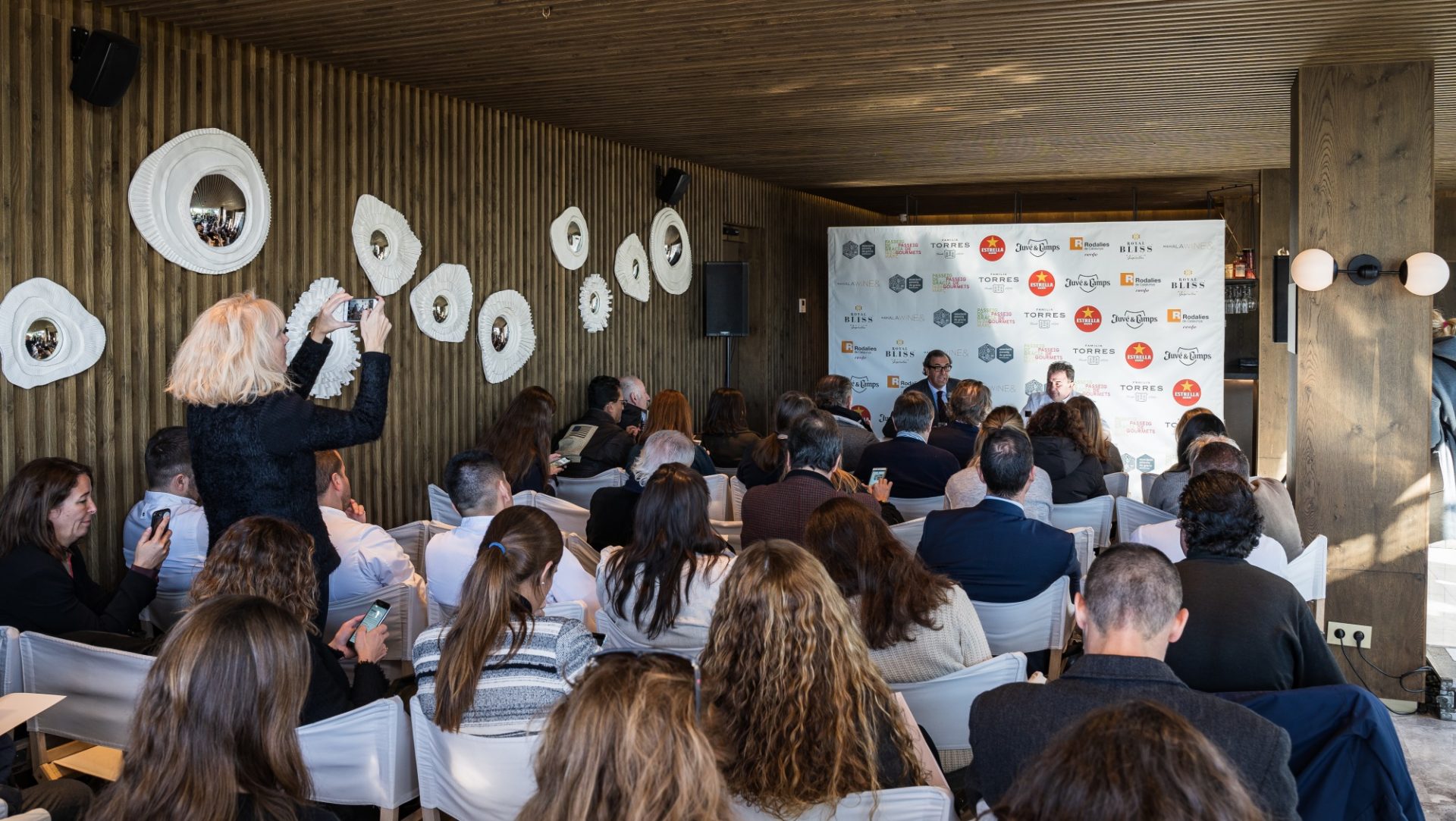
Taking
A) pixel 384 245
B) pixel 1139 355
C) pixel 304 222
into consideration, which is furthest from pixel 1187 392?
pixel 304 222

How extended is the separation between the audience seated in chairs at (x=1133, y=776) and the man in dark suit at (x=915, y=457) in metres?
4.37

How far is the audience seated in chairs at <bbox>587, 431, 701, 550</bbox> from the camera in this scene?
4.71 meters

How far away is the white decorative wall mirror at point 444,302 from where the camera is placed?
6828 millimetres

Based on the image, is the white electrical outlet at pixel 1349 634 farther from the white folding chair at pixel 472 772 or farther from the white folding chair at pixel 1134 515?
the white folding chair at pixel 472 772

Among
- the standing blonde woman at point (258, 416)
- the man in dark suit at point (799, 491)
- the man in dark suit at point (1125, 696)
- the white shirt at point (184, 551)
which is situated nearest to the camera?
the man in dark suit at point (1125, 696)

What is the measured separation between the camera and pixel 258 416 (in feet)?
10.6

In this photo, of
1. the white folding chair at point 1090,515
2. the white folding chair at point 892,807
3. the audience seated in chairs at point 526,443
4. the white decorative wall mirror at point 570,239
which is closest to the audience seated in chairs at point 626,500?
the audience seated in chairs at point 526,443

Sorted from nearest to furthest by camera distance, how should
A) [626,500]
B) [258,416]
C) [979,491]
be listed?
[258,416], [626,500], [979,491]

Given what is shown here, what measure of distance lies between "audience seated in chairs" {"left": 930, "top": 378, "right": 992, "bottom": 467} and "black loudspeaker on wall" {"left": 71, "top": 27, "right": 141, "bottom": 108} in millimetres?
4542

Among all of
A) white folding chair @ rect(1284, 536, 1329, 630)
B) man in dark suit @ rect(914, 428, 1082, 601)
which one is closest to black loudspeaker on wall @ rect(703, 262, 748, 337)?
white folding chair @ rect(1284, 536, 1329, 630)

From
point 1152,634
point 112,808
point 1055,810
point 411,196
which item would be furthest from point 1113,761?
point 411,196

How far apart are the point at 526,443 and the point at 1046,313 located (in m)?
5.60

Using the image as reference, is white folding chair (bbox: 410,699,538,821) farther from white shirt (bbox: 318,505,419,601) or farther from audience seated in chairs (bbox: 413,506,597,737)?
white shirt (bbox: 318,505,419,601)

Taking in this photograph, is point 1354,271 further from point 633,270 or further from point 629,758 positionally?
point 633,270
